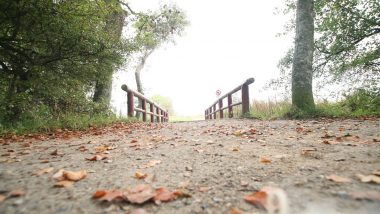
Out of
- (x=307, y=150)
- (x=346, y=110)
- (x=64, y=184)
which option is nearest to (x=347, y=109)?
(x=346, y=110)

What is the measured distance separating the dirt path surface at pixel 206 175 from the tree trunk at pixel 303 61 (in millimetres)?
2973

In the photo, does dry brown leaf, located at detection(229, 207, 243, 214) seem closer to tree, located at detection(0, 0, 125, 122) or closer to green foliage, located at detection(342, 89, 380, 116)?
tree, located at detection(0, 0, 125, 122)

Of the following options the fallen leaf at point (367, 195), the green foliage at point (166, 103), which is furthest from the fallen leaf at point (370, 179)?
the green foliage at point (166, 103)

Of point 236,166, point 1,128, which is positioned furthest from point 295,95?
point 1,128

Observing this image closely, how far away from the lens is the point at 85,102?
6.91 m

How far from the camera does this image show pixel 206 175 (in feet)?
6.41

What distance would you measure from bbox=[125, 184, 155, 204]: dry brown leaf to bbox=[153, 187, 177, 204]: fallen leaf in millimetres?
30

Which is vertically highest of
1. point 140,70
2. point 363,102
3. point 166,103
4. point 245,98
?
point 166,103

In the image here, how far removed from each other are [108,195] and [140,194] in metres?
0.18

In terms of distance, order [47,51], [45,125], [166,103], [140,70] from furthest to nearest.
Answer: [166,103]
[140,70]
[47,51]
[45,125]

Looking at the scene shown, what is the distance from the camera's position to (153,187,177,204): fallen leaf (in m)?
1.50

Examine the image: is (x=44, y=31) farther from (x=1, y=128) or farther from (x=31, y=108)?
(x=1, y=128)

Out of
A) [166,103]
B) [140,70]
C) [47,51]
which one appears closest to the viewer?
[47,51]

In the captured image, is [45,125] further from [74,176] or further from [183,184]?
[183,184]
